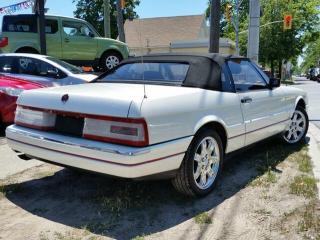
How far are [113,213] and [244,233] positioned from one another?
120 cm

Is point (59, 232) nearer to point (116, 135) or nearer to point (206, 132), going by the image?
point (116, 135)

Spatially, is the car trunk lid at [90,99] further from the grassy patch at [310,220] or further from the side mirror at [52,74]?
the side mirror at [52,74]

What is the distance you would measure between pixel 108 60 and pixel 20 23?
9.68 ft

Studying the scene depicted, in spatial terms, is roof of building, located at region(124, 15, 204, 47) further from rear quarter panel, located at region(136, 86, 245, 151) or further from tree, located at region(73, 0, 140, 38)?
rear quarter panel, located at region(136, 86, 245, 151)

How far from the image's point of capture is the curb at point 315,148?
18.0 feet

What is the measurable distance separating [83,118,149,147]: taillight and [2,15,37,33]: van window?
10332 millimetres

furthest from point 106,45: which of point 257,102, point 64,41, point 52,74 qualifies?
point 257,102

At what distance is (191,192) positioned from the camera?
439cm

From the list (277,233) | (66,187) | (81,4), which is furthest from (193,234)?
(81,4)

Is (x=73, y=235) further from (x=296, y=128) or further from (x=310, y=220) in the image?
(x=296, y=128)

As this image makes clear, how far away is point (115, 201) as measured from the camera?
14.2 ft

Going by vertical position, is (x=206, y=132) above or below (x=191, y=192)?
above

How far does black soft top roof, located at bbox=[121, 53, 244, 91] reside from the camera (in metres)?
4.63

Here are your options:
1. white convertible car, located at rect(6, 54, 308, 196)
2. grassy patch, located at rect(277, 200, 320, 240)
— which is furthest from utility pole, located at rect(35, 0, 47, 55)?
grassy patch, located at rect(277, 200, 320, 240)
